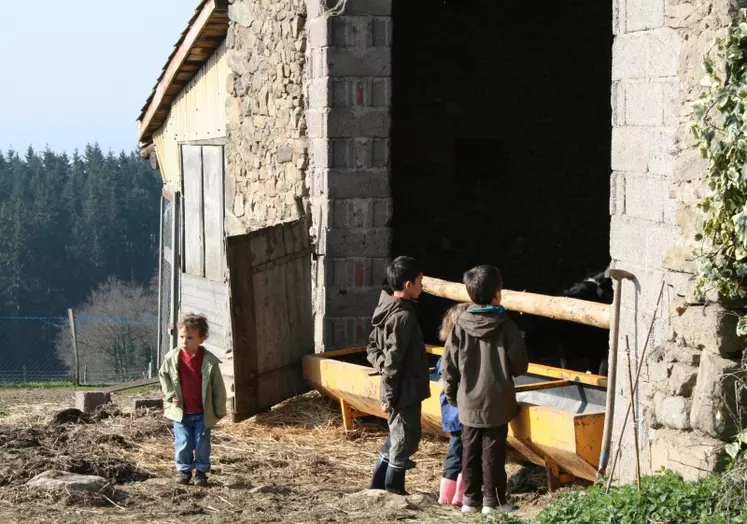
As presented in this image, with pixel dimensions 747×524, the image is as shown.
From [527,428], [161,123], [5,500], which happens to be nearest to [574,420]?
[527,428]

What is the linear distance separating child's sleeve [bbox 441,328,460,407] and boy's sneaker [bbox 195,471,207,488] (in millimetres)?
1667

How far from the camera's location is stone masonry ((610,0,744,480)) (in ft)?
18.5

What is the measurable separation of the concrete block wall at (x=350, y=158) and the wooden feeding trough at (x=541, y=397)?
0.47 m

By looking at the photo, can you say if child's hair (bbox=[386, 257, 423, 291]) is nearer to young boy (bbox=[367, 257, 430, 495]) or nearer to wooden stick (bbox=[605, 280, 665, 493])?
young boy (bbox=[367, 257, 430, 495])

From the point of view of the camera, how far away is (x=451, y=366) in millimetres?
6715

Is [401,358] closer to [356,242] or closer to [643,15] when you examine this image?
[643,15]

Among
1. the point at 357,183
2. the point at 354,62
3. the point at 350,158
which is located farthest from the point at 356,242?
the point at 354,62

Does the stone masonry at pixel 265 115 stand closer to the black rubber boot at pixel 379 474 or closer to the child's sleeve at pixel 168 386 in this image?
the child's sleeve at pixel 168 386

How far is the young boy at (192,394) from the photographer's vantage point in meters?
7.36

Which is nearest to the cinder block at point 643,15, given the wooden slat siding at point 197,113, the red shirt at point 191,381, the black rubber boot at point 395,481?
the black rubber boot at point 395,481

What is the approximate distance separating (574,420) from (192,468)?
2.47 meters

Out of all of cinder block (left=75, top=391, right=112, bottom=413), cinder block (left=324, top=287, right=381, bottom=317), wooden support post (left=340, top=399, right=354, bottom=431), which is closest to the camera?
wooden support post (left=340, top=399, right=354, bottom=431)

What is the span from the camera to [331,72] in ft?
30.5

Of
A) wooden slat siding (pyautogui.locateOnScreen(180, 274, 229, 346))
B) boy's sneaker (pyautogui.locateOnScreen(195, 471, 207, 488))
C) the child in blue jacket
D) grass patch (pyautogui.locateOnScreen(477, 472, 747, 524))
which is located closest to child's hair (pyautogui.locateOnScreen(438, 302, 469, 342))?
the child in blue jacket
